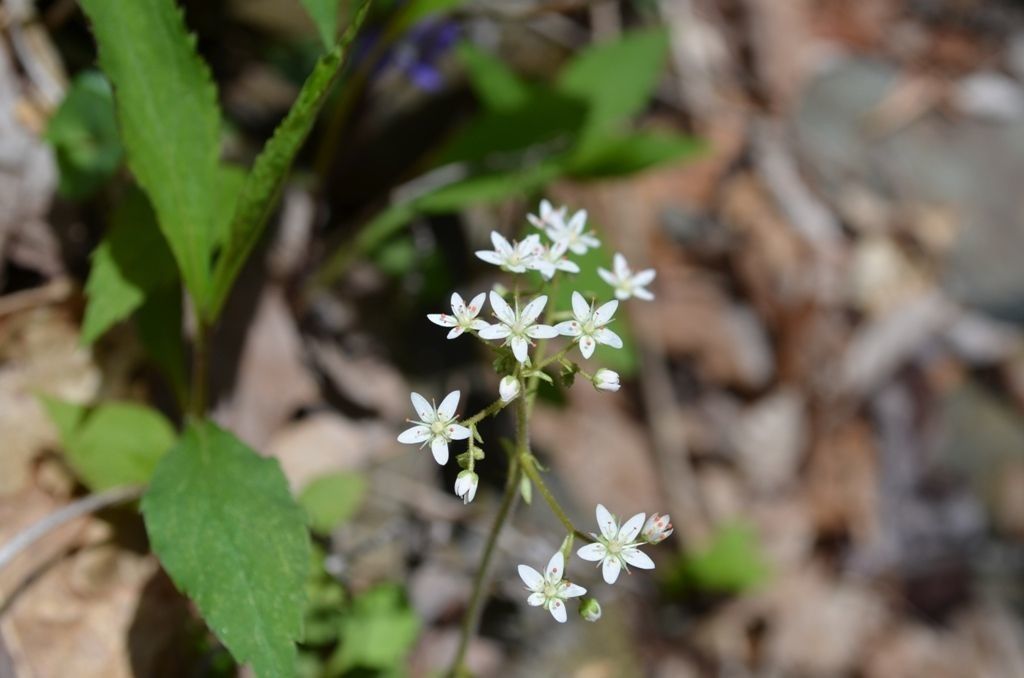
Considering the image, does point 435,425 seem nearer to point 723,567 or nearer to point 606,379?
point 606,379

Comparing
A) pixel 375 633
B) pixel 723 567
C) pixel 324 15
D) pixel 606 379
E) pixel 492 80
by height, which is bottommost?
pixel 723 567

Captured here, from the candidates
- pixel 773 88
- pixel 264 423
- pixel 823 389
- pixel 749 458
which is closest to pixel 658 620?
pixel 749 458

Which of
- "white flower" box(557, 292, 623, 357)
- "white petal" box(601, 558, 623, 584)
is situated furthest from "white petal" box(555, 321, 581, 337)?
A: "white petal" box(601, 558, 623, 584)

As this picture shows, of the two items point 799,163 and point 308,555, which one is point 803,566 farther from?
point 308,555

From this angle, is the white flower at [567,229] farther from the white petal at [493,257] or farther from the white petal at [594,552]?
the white petal at [594,552]

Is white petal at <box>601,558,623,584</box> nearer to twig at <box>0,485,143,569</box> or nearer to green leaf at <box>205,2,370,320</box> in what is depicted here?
green leaf at <box>205,2,370,320</box>

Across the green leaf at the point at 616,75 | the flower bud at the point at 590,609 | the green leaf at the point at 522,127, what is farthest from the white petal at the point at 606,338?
the green leaf at the point at 616,75

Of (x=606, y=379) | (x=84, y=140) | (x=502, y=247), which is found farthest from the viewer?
(x=84, y=140)

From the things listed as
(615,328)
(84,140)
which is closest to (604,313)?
(615,328)
